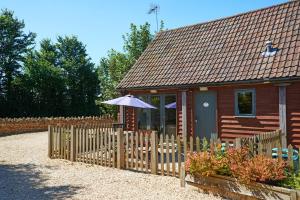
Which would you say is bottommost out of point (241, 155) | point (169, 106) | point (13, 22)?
point (241, 155)

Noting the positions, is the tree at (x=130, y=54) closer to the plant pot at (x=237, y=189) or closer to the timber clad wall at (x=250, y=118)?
the timber clad wall at (x=250, y=118)

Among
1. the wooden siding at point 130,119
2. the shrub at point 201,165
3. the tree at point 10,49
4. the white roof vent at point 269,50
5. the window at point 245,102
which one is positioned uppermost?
the tree at point 10,49

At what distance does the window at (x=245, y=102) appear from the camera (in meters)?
13.4

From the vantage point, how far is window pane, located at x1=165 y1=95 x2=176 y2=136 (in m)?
16.2

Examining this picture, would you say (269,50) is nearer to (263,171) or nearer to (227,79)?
(227,79)

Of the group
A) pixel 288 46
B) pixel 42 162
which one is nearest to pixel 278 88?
pixel 288 46

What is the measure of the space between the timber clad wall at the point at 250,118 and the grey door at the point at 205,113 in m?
0.32

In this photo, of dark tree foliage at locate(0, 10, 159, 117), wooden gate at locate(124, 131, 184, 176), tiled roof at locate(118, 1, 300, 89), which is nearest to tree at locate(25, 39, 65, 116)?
dark tree foliage at locate(0, 10, 159, 117)

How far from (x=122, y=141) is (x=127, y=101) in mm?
3552

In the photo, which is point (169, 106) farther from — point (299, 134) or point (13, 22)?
point (13, 22)

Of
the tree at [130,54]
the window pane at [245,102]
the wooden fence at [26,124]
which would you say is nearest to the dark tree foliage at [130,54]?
→ the tree at [130,54]

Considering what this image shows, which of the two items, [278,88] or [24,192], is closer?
[24,192]

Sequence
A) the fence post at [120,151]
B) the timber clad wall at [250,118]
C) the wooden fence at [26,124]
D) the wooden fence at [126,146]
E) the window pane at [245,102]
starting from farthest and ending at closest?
the wooden fence at [26,124]
the window pane at [245,102]
the timber clad wall at [250,118]
the fence post at [120,151]
the wooden fence at [126,146]

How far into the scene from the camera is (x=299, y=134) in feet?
39.3
